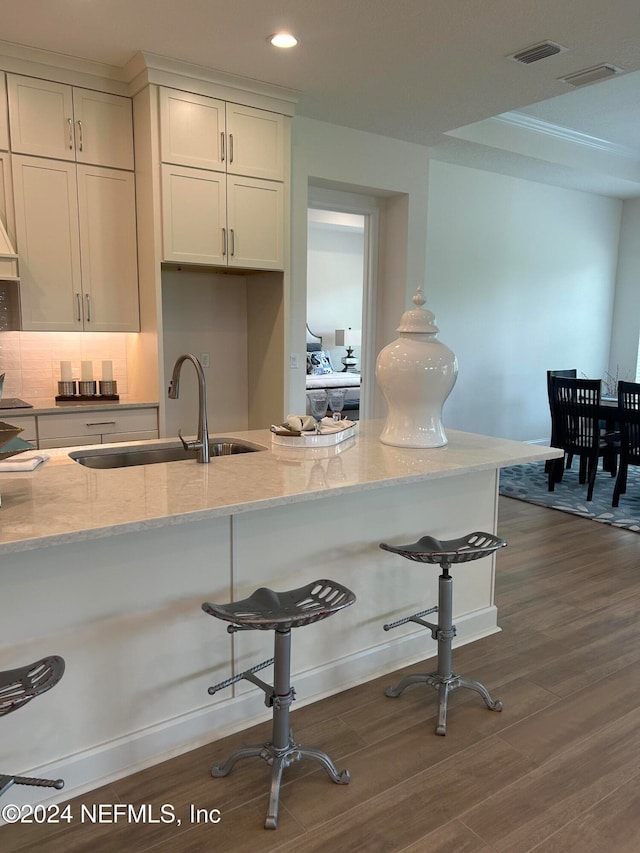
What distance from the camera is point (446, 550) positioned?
2.25 metres

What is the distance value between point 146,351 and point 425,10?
2.39 meters

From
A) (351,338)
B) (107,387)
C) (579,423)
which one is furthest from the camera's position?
(351,338)

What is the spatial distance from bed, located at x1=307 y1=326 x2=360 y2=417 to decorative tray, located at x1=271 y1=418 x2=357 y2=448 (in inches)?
182

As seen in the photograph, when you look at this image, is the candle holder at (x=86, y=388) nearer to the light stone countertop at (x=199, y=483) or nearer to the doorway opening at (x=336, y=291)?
the light stone countertop at (x=199, y=483)

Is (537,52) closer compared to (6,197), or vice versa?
(537,52)

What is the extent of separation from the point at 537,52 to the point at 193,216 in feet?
6.89

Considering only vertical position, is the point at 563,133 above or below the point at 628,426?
above

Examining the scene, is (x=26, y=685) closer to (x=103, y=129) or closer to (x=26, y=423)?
(x=26, y=423)

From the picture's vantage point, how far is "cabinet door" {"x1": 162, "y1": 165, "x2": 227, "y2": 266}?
3725mm

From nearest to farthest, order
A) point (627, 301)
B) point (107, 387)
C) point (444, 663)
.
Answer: point (444, 663), point (107, 387), point (627, 301)

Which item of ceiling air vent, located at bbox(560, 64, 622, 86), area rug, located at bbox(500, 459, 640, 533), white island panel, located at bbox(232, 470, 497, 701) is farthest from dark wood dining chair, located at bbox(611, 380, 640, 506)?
white island panel, located at bbox(232, 470, 497, 701)

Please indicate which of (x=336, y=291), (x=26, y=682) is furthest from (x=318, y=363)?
(x=26, y=682)

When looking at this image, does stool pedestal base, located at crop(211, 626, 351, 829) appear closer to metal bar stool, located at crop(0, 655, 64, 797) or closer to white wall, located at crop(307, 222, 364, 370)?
metal bar stool, located at crop(0, 655, 64, 797)

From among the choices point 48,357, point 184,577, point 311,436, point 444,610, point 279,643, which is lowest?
point 444,610
